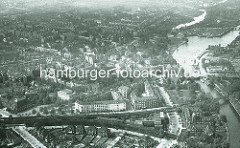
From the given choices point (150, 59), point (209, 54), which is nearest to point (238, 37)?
point (209, 54)

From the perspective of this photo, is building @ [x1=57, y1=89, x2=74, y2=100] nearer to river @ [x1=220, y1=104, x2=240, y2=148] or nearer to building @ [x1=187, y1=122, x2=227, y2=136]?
building @ [x1=187, y1=122, x2=227, y2=136]

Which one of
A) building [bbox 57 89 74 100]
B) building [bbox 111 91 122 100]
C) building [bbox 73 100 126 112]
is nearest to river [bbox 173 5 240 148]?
building [bbox 73 100 126 112]

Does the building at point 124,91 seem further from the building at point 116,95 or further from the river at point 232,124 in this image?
the river at point 232,124

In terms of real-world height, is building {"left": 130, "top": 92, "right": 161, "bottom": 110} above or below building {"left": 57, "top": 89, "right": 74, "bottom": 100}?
below

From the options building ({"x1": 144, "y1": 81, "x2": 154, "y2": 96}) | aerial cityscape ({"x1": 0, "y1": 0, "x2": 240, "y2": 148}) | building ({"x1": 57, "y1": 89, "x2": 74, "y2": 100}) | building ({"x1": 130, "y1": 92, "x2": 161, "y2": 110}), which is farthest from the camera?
building ({"x1": 144, "y1": 81, "x2": 154, "y2": 96})

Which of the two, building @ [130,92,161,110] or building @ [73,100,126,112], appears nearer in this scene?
building @ [73,100,126,112]

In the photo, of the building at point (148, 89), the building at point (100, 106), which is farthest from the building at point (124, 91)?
the building at point (100, 106)

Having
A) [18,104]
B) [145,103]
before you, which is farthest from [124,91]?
[18,104]
